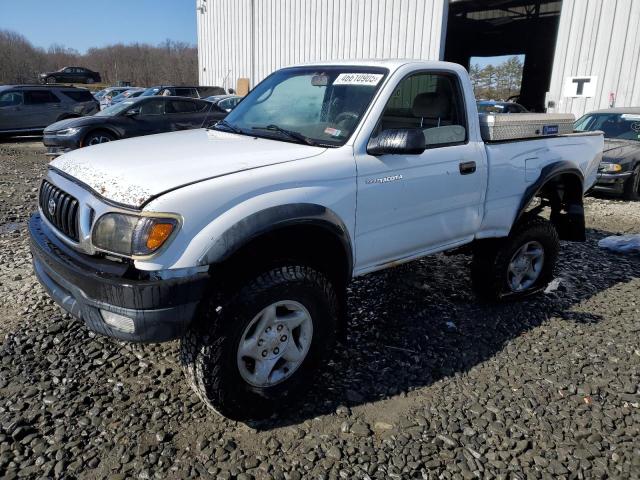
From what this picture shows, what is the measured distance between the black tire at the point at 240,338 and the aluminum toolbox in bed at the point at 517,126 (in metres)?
1.87

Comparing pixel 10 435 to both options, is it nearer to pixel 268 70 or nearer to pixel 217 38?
pixel 268 70

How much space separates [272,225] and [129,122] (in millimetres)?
10694

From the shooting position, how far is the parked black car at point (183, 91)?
1994 cm

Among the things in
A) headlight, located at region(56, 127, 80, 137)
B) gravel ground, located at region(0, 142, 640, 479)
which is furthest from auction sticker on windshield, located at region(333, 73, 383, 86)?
headlight, located at region(56, 127, 80, 137)

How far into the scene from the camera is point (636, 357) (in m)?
3.51

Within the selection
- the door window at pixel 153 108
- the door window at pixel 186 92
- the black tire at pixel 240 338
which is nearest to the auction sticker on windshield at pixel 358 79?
the black tire at pixel 240 338

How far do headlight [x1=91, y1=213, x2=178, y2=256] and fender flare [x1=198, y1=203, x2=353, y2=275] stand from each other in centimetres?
21

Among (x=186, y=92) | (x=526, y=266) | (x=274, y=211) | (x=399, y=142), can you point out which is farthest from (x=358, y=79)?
(x=186, y=92)

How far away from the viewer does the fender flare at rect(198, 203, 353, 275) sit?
7.62 feet

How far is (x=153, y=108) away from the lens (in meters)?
12.2

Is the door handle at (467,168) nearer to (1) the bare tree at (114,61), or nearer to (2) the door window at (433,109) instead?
(2) the door window at (433,109)

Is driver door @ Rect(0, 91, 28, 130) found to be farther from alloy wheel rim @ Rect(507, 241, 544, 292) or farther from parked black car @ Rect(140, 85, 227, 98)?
alloy wheel rim @ Rect(507, 241, 544, 292)

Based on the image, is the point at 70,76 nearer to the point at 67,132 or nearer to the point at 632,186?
the point at 67,132

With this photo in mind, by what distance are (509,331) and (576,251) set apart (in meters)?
2.58
